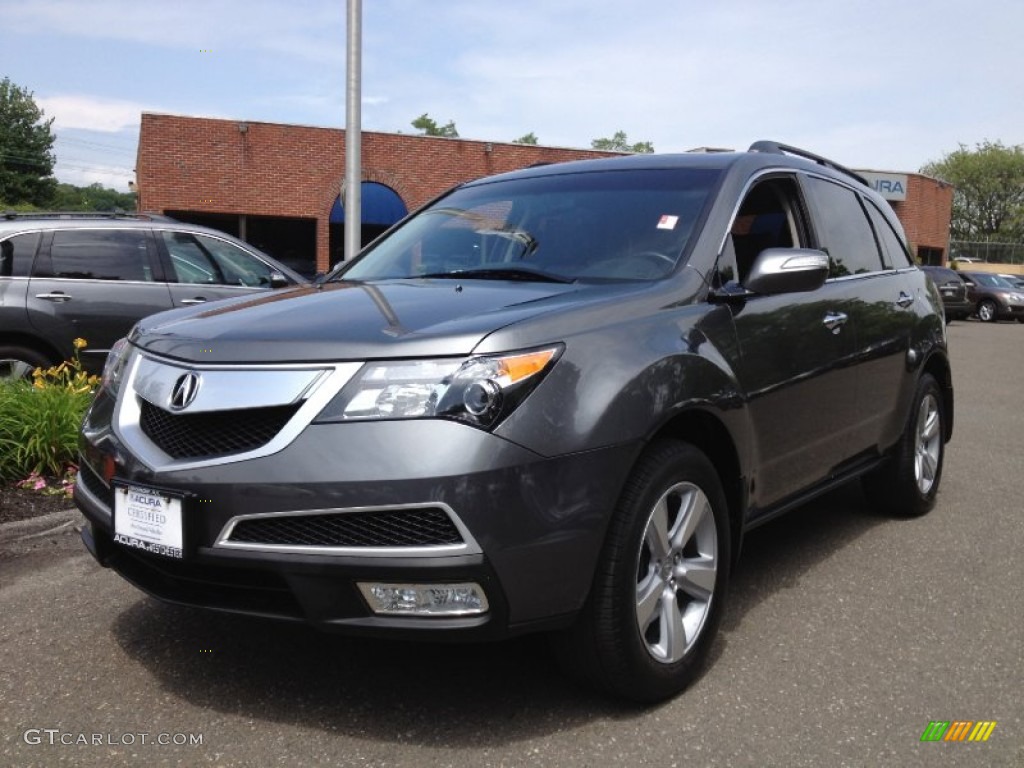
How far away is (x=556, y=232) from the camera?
151 inches

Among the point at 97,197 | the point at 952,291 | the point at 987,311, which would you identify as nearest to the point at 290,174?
the point at 952,291

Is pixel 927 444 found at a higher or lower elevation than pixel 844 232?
lower

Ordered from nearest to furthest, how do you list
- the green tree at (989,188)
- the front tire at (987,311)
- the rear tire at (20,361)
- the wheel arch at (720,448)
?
the wheel arch at (720,448) → the rear tire at (20,361) → the front tire at (987,311) → the green tree at (989,188)

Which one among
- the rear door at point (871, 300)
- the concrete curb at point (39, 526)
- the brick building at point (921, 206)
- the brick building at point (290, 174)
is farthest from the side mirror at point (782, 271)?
the brick building at point (921, 206)

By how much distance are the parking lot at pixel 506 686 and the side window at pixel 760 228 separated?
135cm

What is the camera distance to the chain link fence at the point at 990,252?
58594 millimetres

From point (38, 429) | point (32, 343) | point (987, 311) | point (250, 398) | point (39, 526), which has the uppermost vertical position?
point (250, 398)

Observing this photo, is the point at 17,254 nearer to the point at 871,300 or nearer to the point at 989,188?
the point at 871,300

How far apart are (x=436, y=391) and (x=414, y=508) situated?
307 mm

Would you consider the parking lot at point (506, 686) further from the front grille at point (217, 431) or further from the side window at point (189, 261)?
the side window at point (189, 261)

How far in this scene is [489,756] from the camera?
8.91 feet

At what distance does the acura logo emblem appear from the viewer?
2766 mm

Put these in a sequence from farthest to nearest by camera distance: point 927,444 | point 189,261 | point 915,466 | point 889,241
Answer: point 189,261
point 927,444
point 889,241
point 915,466

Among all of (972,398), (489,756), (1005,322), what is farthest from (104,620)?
(1005,322)
